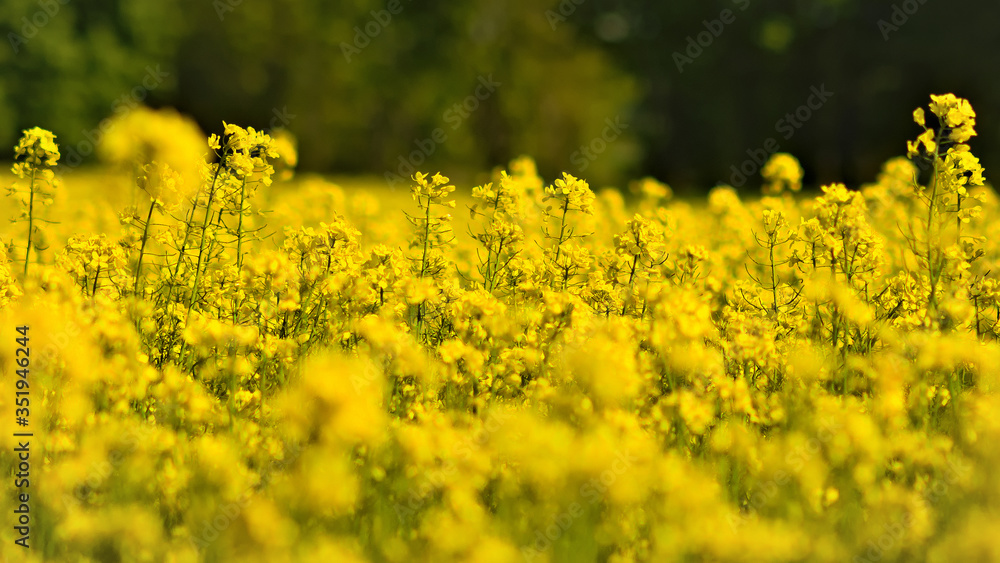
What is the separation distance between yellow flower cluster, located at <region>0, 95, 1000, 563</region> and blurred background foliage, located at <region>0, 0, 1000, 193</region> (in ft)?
76.8

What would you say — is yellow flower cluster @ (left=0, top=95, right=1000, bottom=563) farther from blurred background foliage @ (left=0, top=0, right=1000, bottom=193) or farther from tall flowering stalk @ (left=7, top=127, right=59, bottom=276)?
blurred background foliage @ (left=0, top=0, right=1000, bottom=193)

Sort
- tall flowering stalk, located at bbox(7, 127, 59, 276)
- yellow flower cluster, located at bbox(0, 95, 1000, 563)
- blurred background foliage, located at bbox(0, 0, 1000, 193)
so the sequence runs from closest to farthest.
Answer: yellow flower cluster, located at bbox(0, 95, 1000, 563) < tall flowering stalk, located at bbox(7, 127, 59, 276) < blurred background foliage, located at bbox(0, 0, 1000, 193)

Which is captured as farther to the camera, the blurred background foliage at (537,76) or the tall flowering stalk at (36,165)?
the blurred background foliage at (537,76)

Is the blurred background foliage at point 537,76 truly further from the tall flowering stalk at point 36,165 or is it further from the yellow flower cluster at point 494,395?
the tall flowering stalk at point 36,165

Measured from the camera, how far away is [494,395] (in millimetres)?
4207

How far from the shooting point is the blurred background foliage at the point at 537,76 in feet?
91.4

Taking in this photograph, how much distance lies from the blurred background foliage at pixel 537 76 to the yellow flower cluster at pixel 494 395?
23.4 meters

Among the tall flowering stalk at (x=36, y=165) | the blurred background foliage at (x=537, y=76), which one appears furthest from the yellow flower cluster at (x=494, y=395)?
the blurred background foliage at (x=537, y=76)

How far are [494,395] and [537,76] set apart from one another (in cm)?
2635

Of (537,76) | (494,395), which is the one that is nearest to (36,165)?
(494,395)

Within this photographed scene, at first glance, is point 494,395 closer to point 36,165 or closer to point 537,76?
point 36,165

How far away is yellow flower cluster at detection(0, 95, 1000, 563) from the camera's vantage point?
3072 millimetres

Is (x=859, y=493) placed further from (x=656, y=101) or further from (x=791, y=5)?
(x=656, y=101)

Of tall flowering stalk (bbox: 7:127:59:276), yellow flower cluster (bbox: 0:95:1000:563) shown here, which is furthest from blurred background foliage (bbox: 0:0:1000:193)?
tall flowering stalk (bbox: 7:127:59:276)
